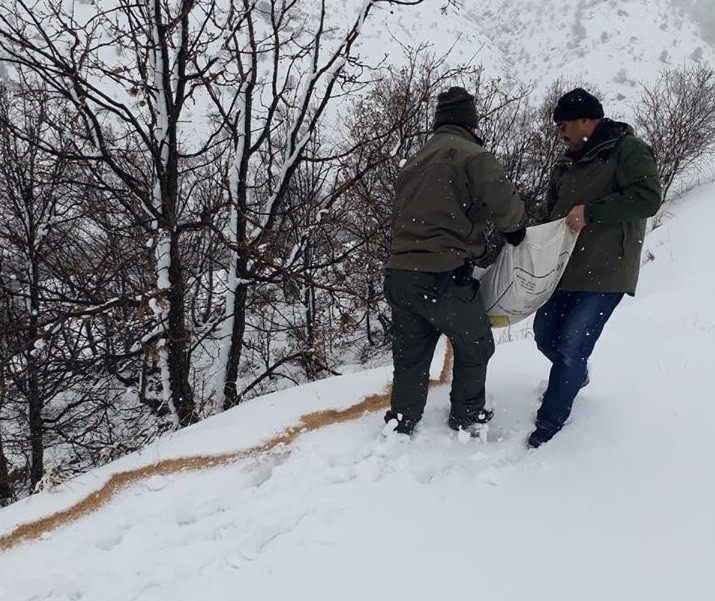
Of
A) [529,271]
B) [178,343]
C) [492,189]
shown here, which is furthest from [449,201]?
[178,343]

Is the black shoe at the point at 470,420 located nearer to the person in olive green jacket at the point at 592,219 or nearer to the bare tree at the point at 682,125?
the person in olive green jacket at the point at 592,219

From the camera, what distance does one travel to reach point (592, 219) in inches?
103

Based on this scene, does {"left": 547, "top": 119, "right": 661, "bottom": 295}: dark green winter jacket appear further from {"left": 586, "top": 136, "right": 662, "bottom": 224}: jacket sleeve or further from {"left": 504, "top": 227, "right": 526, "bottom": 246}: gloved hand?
{"left": 504, "top": 227, "right": 526, "bottom": 246}: gloved hand

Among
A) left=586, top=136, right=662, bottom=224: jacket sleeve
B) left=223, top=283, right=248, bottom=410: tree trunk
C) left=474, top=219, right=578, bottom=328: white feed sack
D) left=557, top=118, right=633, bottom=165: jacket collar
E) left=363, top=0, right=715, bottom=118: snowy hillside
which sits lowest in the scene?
left=223, top=283, right=248, bottom=410: tree trunk

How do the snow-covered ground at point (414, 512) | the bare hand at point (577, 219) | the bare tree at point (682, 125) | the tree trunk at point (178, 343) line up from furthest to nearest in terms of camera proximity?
the bare tree at point (682, 125) < the tree trunk at point (178, 343) < the bare hand at point (577, 219) < the snow-covered ground at point (414, 512)

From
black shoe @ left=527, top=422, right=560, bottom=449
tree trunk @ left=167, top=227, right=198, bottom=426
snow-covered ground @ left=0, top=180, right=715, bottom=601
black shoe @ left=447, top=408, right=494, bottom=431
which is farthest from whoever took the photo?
tree trunk @ left=167, top=227, right=198, bottom=426

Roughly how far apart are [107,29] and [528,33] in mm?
90950

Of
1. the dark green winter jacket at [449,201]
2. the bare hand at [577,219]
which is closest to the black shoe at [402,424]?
the dark green winter jacket at [449,201]

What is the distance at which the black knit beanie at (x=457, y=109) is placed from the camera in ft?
8.79

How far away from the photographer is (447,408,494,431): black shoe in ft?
9.84

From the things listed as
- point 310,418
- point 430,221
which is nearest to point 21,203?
point 310,418

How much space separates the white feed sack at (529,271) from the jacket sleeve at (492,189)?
0.29m

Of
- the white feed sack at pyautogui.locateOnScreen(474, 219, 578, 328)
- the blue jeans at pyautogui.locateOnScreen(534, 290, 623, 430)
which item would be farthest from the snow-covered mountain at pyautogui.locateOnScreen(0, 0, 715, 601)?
the white feed sack at pyautogui.locateOnScreen(474, 219, 578, 328)

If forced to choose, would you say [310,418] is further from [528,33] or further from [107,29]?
[528,33]
